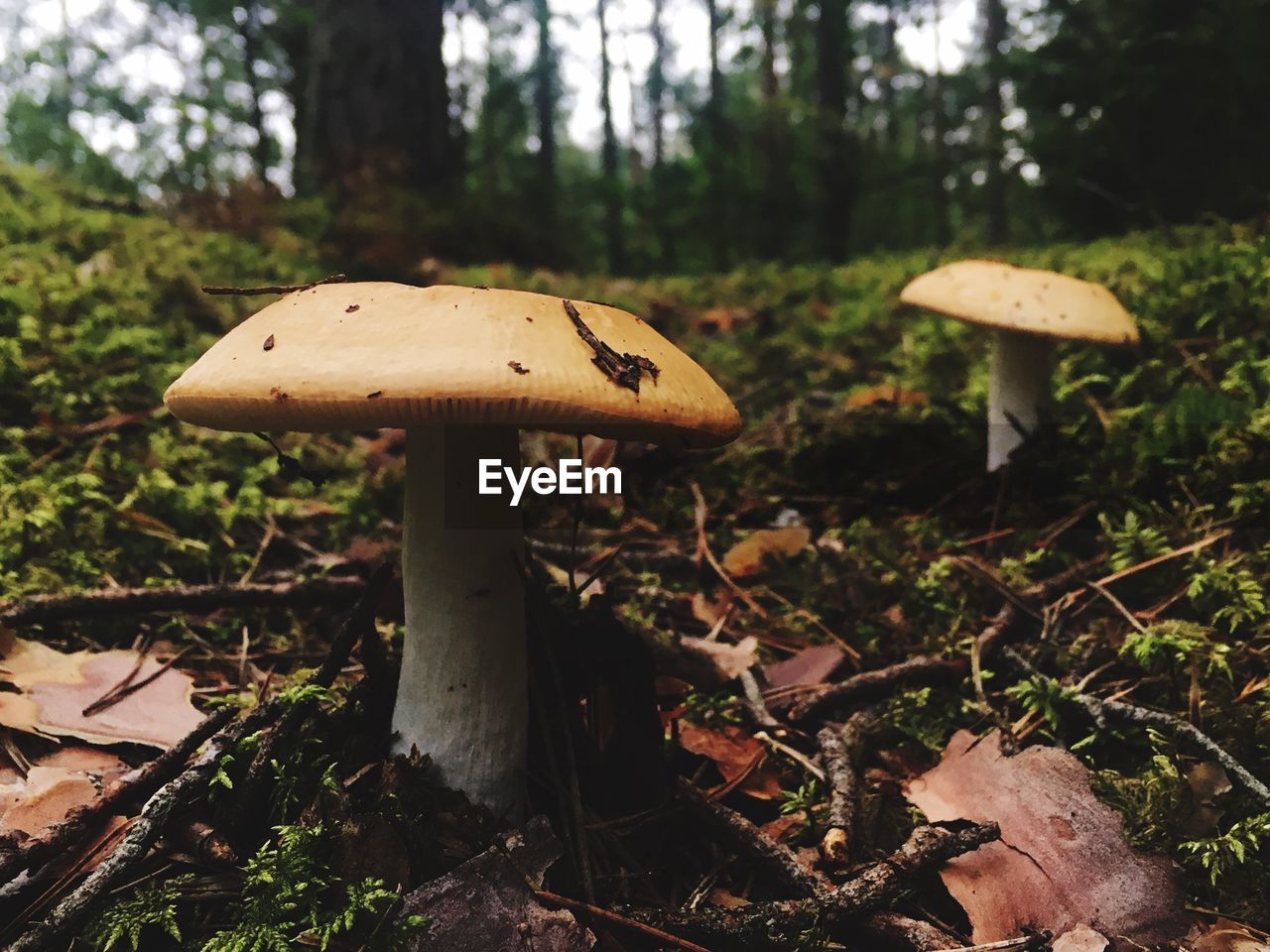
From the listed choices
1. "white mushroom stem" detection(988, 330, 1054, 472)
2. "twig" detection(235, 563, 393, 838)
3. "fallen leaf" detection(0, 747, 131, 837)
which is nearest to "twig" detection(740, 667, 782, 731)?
"twig" detection(235, 563, 393, 838)

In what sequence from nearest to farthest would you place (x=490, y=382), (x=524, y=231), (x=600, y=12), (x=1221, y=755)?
1. (x=490, y=382)
2. (x=1221, y=755)
3. (x=524, y=231)
4. (x=600, y=12)

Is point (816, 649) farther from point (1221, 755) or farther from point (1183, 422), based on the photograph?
point (1183, 422)

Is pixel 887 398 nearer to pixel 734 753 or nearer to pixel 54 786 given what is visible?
pixel 734 753

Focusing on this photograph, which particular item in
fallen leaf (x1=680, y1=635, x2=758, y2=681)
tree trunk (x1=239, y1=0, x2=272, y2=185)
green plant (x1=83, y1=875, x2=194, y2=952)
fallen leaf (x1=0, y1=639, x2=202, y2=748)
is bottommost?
green plant (x1=83, y1=875, x2=194, y2=952)

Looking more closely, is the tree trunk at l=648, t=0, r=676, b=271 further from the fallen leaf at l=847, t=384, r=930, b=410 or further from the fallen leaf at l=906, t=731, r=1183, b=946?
the fallen leaf at l=906, t=731, r=1183, b=946

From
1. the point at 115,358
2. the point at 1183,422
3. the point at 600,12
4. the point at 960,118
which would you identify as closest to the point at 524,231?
the point at 115,358

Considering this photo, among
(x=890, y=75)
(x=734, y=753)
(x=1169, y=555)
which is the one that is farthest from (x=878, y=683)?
(x=890, y=75)

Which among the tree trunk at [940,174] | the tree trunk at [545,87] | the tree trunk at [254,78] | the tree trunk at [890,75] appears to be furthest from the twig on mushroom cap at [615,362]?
the tree trunk at [545,87]
